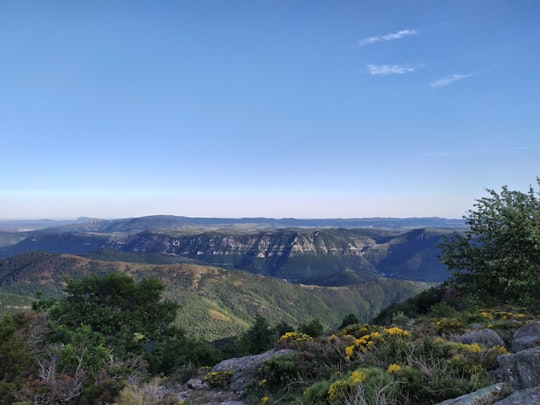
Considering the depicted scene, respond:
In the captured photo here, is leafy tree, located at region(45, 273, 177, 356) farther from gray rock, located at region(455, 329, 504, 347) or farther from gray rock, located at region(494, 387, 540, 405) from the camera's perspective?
gray rock, located at region(494, 387, 540, 405)

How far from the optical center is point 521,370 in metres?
7.23

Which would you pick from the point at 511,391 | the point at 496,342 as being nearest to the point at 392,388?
the point at 511,391

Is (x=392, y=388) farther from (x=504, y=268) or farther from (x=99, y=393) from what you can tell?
(x=504, y=268)

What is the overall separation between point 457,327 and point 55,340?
86.8 feet

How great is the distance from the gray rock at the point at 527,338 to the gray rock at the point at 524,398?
827 cm

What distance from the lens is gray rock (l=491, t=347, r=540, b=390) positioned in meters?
6.96

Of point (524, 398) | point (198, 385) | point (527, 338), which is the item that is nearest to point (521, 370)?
point (524, 398)

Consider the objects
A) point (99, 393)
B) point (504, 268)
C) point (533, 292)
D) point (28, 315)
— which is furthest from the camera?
point (28, 315)

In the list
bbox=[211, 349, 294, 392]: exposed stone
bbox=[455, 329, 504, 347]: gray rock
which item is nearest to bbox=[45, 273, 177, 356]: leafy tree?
bbox=[211, 349, 294, 392]: exposed stone

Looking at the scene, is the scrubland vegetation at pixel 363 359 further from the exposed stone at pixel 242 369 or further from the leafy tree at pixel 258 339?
the leafy tree at pixel 258 339

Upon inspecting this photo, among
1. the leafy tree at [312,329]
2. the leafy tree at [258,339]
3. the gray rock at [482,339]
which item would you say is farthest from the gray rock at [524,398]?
the leafy tree at [258,339]

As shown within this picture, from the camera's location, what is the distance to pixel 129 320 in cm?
3195

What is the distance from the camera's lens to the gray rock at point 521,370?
274 inches

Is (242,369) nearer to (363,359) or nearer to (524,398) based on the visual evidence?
(363,359)
